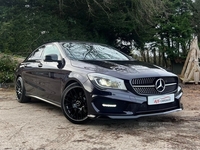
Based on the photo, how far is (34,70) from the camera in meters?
5.29

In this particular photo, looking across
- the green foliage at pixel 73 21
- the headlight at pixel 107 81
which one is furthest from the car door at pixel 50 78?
the green foliage at pixel 73 21

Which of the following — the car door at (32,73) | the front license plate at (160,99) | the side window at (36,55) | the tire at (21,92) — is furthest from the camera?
the tire at (21,92)

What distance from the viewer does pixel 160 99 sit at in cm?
369

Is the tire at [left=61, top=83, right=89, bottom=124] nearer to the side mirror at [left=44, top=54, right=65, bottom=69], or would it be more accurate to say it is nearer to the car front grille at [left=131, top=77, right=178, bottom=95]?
the side mirror at [left=44, top=54, right=65, bottom=69]

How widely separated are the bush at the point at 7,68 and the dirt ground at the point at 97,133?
164 inches

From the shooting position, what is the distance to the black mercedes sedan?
139 inches

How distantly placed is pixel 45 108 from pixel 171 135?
2902 millimetres

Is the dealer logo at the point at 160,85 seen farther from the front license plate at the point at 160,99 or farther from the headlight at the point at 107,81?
the headlight at the point at 107,81

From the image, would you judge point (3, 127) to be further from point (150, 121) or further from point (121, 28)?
point (121, 28)

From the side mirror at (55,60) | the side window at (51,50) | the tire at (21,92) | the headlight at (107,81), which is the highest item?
the side window at (51,50)

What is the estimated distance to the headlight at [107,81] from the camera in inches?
139

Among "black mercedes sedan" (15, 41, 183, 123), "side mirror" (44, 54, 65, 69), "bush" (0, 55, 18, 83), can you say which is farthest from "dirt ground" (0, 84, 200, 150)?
"bush" (0, 55, 18, 83)

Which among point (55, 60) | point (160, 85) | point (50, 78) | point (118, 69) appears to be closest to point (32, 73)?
point (50, 78)

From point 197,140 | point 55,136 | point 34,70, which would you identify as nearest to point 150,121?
point 197,140
